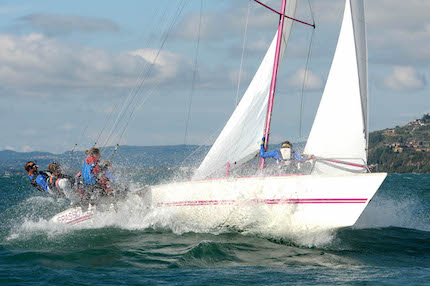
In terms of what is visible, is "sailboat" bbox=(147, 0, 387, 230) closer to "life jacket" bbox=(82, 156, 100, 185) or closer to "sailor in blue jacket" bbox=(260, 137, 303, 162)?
"sailor in blue jacket" bbox=(260, 137, 303, 162)

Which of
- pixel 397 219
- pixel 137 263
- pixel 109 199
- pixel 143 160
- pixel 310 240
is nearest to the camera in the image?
pixel 137 263

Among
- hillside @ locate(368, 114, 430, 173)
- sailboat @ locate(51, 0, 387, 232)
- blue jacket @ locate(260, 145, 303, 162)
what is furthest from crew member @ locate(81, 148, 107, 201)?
hillside @ locate(368, 114, 430, 173)

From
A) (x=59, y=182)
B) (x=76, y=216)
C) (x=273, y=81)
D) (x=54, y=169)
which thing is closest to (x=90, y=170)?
(x=59, y=182)

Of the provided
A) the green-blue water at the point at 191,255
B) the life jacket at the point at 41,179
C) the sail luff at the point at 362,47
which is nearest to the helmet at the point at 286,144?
the sail luff at the point at 362,47

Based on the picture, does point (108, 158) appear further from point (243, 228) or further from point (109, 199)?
point (243, 228)

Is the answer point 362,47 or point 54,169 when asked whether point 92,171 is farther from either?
point 362,47

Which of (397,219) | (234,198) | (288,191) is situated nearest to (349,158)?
(288,191)

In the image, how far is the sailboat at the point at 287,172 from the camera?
9234 mm

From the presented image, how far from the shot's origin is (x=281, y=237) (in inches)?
374

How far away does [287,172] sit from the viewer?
10.3m

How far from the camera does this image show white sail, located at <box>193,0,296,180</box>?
1070cm

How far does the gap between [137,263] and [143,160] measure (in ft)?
14.4

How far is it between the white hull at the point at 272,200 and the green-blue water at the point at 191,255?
26cm

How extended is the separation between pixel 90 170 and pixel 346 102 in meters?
5.12
